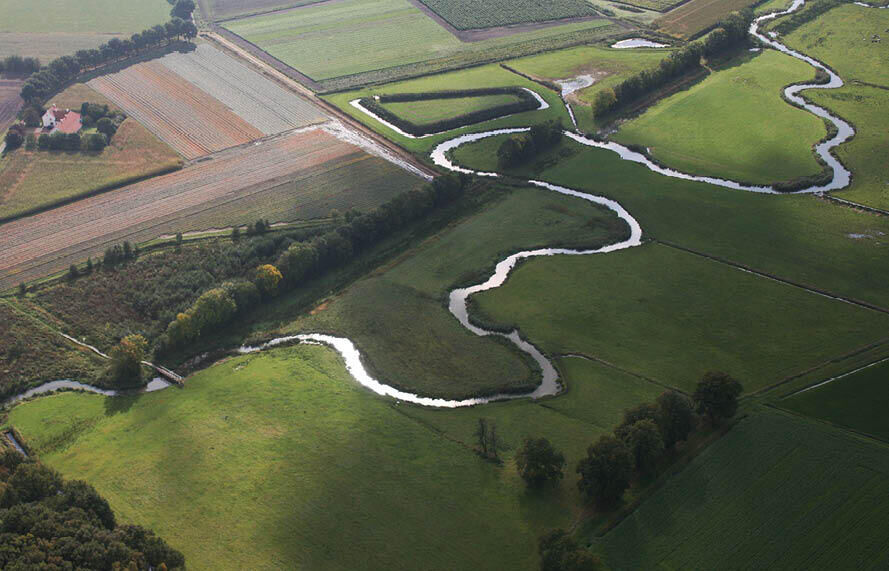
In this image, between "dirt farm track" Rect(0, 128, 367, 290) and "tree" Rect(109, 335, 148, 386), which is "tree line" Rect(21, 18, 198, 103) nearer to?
"dirt farm track" Rect(0, 128, 367, 290)

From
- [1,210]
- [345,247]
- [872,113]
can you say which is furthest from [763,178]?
[1,210]

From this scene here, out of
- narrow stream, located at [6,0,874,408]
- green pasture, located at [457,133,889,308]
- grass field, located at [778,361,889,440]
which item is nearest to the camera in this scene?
grass field, located at [778,361,889,440]

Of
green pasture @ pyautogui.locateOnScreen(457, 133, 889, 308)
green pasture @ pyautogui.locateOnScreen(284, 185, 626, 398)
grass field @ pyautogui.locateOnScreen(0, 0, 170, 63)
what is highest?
grass field @ pyautogui.locateOnScreen(0, 0, 170, 63)

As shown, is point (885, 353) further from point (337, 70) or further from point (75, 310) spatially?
point (337, 70)

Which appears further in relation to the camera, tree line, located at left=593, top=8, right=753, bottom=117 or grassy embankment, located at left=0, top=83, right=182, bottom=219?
tree line, located at left=593, top=8, right=753, bottom=117

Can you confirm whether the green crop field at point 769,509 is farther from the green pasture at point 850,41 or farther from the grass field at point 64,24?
the grass field at point 64,24

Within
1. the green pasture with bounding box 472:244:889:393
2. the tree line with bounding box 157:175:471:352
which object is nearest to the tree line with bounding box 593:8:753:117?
the tree line with bounding box 157:175:471:352
